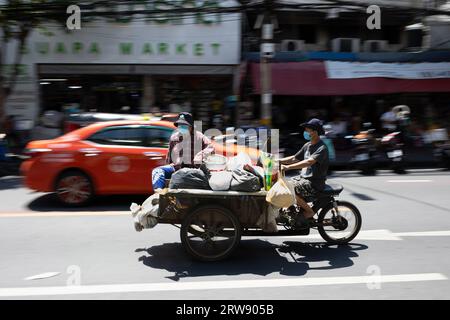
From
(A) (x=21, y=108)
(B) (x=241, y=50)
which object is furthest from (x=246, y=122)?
(A) (x=21, y=108)

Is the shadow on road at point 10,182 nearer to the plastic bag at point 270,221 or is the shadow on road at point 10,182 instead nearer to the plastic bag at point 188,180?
the plastic bag at point 188,180

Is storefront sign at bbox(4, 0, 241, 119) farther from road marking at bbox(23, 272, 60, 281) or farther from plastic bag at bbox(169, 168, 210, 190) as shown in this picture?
road marking at bbox(23, 272, 60, 281)

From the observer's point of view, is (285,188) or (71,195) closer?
(285,188)

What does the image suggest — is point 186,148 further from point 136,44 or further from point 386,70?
point 386,70

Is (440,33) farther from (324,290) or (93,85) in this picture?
(324,290)

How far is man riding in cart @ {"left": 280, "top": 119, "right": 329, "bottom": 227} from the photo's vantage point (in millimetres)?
5816

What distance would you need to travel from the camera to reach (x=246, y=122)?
14.6m

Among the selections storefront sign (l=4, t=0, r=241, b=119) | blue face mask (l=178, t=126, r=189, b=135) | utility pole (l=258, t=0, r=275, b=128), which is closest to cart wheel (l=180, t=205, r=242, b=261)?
blue face mask (l=178, t=126, r=189, b=135)

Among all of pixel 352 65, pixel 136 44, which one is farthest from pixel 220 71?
pixel 352 65

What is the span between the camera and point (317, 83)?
16.1m

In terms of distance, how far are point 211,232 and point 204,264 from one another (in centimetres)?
37

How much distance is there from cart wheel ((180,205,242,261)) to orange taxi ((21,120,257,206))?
2848 millimetres

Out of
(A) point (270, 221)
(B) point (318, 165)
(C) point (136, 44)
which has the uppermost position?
(C) point (136, 44)

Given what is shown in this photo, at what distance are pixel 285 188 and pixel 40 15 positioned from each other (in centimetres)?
1132
